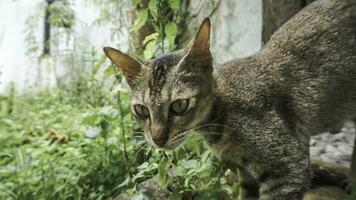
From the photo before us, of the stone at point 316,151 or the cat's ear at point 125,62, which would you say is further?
the stone at point 316,151

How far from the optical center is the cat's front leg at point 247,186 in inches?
114

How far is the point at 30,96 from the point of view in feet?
21.3

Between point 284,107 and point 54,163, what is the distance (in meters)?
1.82

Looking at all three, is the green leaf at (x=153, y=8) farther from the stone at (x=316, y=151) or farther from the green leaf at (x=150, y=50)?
the stone at (x=316, y=151)

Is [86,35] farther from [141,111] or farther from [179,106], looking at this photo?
[179,106]

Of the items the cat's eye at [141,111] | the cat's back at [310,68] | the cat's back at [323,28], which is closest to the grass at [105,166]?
the cat's eye at [141,111]

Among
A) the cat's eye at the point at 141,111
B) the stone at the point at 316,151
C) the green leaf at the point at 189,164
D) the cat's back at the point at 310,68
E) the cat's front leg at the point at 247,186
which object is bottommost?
the cat's front leg at the point at 247,186

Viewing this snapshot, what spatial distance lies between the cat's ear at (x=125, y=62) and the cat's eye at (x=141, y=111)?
0.59ft

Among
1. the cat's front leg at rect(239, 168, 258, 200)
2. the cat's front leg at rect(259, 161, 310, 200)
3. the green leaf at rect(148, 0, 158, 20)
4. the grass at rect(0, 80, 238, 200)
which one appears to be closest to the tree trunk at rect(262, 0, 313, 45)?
the green leaf at rect(148, 0, 158, 20)

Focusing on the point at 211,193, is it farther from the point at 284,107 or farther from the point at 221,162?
the point at 284,107

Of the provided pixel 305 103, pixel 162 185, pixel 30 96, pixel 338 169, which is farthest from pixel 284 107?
pixel 30 96

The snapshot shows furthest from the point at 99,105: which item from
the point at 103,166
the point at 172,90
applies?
the point at 172,90

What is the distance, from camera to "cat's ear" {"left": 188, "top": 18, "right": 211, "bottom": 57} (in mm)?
2324

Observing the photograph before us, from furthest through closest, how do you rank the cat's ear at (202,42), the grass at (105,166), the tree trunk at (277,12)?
the tree trunk at (277,12) < the grass at (105,166) < the cat's ear at (202,42)
